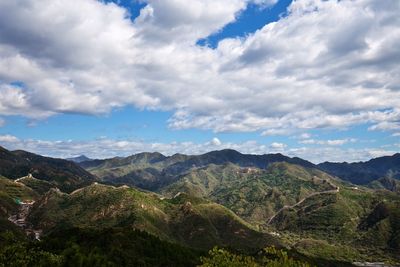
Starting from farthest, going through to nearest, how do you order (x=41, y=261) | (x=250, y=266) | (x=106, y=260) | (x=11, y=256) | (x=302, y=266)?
(x=106, y=260) < (x=41, y=261) < (x=11, y=256) < (x=250, y=266) < (x=302, y=266)

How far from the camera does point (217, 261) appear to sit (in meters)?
72.8

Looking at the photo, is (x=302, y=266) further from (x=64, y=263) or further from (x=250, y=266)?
(x=64, y=263)

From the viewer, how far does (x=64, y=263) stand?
17588 centimetres

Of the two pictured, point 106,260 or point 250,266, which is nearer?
point 250,266

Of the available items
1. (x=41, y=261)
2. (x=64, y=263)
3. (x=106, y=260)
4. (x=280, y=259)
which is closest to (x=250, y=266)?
(x=280, y=259)

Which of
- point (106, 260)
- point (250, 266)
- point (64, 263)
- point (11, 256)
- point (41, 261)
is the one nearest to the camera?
point (250, 266)

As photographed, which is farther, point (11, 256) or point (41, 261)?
point (41, 261)

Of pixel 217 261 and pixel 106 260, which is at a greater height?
pixel 217 261

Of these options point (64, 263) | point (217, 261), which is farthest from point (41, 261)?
point (217, 261)

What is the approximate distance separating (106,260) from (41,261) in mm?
43703

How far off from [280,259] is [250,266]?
195 inches

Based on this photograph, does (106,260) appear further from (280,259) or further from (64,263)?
(280,259)

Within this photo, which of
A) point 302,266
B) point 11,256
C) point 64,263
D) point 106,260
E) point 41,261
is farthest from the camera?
point 106,260

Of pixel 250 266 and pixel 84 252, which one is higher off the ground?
pixel 250 266
